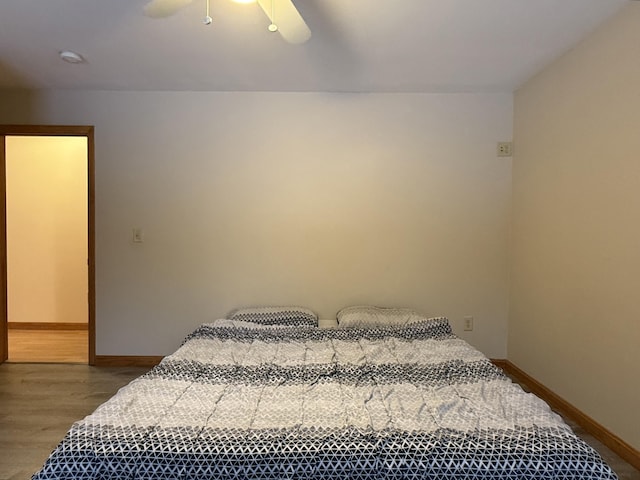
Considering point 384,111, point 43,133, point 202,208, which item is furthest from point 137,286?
point 384,111

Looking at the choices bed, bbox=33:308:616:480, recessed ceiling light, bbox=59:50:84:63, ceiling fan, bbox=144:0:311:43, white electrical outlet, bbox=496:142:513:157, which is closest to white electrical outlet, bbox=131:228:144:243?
recessed ceiling light, bbox=59:50:84:63

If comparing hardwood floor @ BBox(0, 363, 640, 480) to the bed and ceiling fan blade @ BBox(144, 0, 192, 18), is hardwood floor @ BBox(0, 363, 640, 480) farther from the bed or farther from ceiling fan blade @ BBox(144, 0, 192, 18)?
ceiling fan blade @ BBox(144, 0, 192, 18)

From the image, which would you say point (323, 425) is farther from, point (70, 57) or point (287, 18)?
point (70, 57)

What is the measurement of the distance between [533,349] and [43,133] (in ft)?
13.7

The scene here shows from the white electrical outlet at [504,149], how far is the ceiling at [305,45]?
42 cm

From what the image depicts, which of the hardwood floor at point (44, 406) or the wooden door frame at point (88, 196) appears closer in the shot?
the hardwood floor at point (44, 406)

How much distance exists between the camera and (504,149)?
329 cm

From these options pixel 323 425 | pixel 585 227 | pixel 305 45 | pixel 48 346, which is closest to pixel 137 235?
pixel 48 346

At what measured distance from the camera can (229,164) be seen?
330 cm

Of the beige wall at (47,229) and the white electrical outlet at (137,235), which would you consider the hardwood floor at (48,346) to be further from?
the white electrical outlet at (137,235)

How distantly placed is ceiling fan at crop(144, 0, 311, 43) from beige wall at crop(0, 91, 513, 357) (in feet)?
4.76

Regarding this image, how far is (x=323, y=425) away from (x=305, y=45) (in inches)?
83.2

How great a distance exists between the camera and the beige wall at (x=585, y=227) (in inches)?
79.1

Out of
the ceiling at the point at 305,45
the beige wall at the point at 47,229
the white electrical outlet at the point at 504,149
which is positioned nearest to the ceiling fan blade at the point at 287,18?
the ceiling at the point at 305,45
